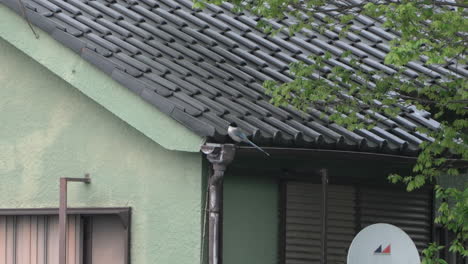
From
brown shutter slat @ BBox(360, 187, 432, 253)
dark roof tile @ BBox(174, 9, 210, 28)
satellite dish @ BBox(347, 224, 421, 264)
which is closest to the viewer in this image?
satellite dish @ BBox(347, 224, 421, 264)

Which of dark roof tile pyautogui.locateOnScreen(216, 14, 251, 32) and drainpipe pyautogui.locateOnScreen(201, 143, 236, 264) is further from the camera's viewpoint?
dark roof tile pyautogui.locateOnScreen(216, 14, 251, 32)

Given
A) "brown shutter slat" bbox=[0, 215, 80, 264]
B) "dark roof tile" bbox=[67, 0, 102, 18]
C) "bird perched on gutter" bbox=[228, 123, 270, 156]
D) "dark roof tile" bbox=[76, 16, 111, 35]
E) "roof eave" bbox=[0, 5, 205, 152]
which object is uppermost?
"dark roof tile" bbox=[67, 0, 102, 18]

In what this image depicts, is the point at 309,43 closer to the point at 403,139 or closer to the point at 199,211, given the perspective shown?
the point at 403,139

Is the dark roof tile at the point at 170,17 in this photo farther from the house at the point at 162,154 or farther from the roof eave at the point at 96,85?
the roof eave at the point at 96,85

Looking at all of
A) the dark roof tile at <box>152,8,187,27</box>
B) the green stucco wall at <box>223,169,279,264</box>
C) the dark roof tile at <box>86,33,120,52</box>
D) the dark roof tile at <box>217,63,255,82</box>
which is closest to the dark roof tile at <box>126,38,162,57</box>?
the dark roof tile at <box>86,33,120,52</box>

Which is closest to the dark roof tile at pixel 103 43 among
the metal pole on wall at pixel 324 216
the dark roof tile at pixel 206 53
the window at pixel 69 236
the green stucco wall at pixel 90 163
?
the green stucco wall at pixel 90 163

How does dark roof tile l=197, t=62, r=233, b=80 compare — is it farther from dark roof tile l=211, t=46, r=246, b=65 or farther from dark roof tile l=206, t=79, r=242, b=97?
dark roof tile l=211, t=46, r=246, b=65

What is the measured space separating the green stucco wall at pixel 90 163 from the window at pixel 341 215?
49.7 inches

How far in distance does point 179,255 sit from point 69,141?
1.66 meters

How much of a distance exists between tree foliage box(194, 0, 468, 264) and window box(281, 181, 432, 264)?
2.80 ft

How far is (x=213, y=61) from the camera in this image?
13.9 metres

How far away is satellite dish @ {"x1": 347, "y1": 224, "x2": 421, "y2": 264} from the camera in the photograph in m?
11.8

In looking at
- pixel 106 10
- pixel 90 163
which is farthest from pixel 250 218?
pixel 106 10

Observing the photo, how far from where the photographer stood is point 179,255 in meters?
12.4
